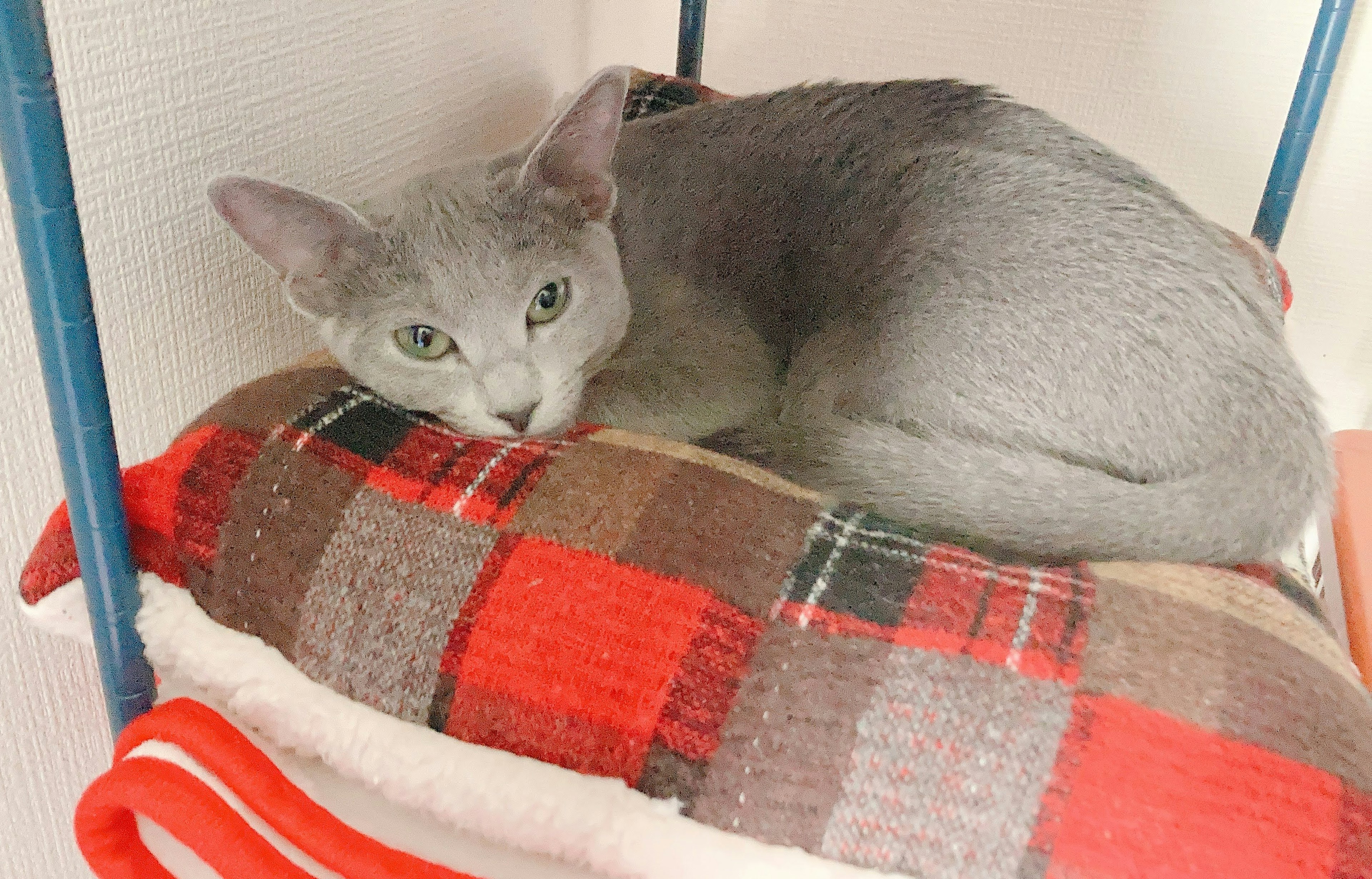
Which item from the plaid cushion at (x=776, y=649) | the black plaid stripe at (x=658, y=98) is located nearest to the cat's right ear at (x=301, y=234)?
the plaid cushion at (x=776, y=649)

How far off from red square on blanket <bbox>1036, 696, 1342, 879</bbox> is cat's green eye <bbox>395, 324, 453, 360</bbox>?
1.95ft

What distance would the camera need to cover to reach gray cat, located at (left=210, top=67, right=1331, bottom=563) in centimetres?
77

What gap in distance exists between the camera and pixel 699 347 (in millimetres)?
998

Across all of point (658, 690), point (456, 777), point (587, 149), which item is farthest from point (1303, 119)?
point (456, 777)

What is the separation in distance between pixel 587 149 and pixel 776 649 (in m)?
0.51

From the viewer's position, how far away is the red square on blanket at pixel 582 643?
1.96ft

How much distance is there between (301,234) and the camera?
0.79 metres

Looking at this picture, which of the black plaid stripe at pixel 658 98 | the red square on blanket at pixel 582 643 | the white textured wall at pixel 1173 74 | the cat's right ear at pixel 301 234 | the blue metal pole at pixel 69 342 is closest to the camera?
the blue metal pole at pixel 69 342

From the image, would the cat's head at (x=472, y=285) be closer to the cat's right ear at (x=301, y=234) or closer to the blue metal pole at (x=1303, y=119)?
the cat's right ear at (x=301, y=234)

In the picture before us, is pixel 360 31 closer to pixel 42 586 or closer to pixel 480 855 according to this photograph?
pixel 42 586

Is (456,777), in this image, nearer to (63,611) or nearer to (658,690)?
(658,690)

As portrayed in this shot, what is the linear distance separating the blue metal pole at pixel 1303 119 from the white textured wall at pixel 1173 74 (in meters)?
0.13

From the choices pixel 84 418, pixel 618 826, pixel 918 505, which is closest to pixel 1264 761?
pixel 918 505

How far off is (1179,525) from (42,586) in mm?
867
